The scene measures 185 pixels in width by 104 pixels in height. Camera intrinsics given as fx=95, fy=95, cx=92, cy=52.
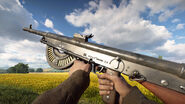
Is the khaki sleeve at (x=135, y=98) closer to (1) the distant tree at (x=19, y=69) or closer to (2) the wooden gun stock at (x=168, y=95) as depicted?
(2) the wooden gun stock at (x=168, y=95)

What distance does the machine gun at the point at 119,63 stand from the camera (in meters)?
1.67

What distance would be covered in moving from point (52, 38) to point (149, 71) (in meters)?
2.74

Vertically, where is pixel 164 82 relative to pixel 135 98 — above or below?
above

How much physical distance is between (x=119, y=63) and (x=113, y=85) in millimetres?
535

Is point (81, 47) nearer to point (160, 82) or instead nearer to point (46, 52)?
point (46, 52)

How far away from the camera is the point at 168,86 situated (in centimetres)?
170

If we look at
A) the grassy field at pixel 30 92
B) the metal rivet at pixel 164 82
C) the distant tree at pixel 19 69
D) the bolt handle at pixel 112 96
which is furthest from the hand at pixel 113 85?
the distant tree at pixel 19 69

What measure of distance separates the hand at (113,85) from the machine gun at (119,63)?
11 centimetres

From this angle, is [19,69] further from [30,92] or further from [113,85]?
[113,85]

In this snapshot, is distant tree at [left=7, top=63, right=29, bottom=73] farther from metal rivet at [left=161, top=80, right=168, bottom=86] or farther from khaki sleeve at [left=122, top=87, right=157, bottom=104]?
metal rivet at [left=161, top=80, right=168, bottom=86]

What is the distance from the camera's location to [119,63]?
2.14 m

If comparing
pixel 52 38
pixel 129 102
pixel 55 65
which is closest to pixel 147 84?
pixel 129 102

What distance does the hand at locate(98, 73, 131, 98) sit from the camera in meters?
2.00

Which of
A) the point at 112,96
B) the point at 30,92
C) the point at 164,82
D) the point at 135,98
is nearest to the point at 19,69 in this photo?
the point at 30,92
